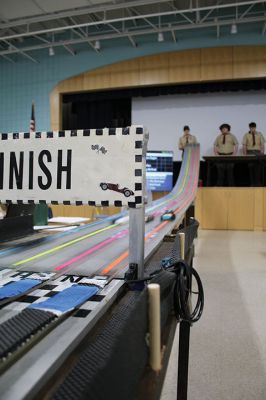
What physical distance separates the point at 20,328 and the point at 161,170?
646 cm

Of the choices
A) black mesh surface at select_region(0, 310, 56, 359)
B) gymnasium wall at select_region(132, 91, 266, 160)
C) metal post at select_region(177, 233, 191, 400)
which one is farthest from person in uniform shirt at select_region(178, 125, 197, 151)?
black mesh surface at select_region(0, 310, 56, 359)

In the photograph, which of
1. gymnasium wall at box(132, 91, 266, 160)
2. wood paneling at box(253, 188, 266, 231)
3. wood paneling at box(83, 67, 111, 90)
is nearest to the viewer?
wood paneling at box(253, 188, 266, 231)

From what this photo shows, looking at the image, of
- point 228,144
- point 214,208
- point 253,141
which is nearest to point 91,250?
point 214,208

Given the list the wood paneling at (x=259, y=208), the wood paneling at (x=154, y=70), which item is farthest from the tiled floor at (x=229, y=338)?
the wood paneling at (x=154, y=70)

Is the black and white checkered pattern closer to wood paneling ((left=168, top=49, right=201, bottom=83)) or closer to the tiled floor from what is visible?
the tiled floor

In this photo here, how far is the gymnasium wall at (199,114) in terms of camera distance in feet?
24.3

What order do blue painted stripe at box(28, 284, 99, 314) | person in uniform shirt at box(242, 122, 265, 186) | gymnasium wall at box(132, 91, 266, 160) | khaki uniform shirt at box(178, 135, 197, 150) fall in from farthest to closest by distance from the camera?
gymnasium wall at box(132, 91, 266, 160), khaki uniform shirt at box(178, 135, 197, 150), person in uniform shirt at box(242, 122, 265, 186), blue painted stripe at box(28, 284, 99, 314)

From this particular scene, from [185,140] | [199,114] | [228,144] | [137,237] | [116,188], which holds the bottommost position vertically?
[137,237]

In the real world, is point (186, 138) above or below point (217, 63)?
below

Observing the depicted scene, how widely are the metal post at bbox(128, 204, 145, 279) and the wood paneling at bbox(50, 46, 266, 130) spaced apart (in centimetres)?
701

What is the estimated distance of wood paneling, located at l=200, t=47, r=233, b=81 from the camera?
23.2 ft

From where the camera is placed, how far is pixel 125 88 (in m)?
7.89

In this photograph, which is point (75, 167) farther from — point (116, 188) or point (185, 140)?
point (185, 140)

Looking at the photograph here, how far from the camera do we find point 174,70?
737 cm
